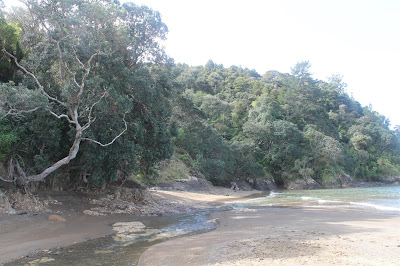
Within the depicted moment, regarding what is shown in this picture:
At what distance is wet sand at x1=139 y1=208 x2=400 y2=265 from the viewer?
6893 millimetres

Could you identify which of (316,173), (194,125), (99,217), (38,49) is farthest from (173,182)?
(316,173)

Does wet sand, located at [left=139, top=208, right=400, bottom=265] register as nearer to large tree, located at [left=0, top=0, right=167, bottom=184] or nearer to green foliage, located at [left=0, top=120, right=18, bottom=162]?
large tree, located at [left=0, top=0, right=167, bottom=184]

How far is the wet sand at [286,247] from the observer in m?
Result: 6.89

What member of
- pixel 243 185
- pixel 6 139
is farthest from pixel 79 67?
pixel 243 185

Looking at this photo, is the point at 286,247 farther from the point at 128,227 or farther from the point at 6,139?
the point at 6,139

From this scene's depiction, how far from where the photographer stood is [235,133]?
65.0 m

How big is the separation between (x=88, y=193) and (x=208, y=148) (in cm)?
2821

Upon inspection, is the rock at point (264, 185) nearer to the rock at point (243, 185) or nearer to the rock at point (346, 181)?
the rock at point (243, 185)

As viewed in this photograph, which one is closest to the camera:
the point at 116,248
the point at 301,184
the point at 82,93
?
the point at 116,248

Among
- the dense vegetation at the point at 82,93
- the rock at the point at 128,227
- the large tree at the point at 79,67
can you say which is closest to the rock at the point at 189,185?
the dense vegetation at the point at 82,93

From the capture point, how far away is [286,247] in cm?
800

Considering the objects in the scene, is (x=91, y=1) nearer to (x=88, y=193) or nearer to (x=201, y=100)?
(x=88, y=193)

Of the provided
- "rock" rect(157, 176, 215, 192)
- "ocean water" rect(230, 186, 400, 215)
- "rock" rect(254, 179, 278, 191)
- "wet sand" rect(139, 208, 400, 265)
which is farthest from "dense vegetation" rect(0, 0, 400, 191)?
"rock" rect(254, 179, 278, 191)

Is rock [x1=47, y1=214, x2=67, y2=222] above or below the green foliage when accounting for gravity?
below
